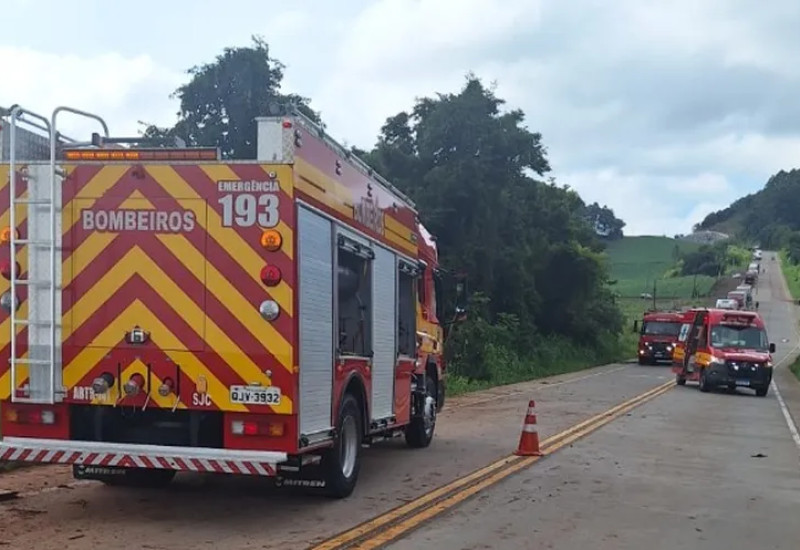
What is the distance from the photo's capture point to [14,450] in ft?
26.8

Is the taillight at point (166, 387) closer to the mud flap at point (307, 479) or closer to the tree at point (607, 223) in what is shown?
the mud flap at point (307, 479)

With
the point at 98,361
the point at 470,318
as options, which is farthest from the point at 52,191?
the point at 470,318

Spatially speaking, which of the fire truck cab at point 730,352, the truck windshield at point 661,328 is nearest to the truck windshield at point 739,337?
the fire truck cab at point 730,352

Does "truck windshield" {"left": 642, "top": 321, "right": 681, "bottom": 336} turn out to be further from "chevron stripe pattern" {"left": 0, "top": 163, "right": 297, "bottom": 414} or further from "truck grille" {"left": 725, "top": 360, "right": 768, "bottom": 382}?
"chevron stripe pattern" {"left": 0, "top": 163, "right": 297, "bottom": 414}

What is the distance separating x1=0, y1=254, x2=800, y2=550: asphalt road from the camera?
796 cm

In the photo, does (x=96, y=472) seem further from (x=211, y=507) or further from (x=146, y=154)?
(x=146, y=154)

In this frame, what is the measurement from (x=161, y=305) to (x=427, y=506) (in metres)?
3.16

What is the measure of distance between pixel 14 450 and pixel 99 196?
2197 millimetres

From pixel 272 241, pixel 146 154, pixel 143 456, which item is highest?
pixel 146 154

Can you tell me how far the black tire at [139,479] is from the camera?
9.85 metres

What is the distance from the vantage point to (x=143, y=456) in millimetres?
8031

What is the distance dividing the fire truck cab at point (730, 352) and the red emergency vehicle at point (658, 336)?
17081 millimetres

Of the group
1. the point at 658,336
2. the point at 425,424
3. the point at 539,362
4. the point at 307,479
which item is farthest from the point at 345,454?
the point at 658,336

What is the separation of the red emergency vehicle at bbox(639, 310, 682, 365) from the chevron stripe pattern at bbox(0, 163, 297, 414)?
43417 millimetres
